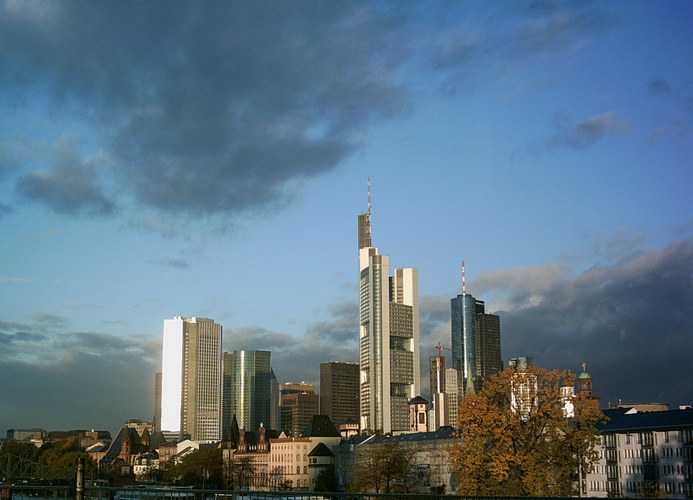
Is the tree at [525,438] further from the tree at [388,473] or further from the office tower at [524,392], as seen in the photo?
the tree at [388,473]

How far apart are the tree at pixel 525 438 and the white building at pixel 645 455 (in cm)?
6117

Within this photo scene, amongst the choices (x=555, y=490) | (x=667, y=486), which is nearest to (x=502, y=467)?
(x=555, y=490)

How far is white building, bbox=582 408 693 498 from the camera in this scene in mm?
131450

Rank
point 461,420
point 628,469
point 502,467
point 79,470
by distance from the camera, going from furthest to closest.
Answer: point 628,469, point 461,420, point 502,467, point 79,470

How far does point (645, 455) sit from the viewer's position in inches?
5487

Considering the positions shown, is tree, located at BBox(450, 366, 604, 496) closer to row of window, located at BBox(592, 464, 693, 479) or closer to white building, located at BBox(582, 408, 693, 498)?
white building, located at BBox(582, 408, 693, 498)

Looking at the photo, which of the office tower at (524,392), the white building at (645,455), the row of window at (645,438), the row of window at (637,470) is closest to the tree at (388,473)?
the white building at (645,455)

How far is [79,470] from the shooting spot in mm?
37094

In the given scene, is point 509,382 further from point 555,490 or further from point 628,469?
point 628,469

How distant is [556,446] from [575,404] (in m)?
4.24

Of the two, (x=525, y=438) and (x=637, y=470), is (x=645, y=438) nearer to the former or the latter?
(x=637, y=470)

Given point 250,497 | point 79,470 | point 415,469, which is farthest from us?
point 415,469

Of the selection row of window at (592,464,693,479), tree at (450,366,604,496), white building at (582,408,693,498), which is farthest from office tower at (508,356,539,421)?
row of window at (592,464,693,479)

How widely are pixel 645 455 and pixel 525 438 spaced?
79979 mm
